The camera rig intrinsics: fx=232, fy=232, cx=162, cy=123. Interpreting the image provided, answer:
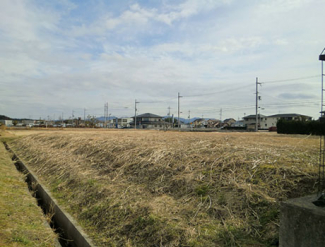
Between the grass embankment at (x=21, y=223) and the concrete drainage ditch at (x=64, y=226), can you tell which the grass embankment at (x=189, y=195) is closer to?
Answer: the concrete drainage ditch at (x=64, y=226)

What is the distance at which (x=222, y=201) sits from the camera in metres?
3.48

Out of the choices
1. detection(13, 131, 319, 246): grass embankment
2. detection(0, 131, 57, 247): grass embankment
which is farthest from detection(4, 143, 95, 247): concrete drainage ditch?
detection(0, 131, 57, 247): grass embankment

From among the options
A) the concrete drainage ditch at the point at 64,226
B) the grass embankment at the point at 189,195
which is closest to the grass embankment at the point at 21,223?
the concrete drainage ditch at the point at 64,226

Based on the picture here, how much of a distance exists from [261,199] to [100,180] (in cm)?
361

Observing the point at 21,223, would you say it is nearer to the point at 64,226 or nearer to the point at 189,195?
the point at 64,226

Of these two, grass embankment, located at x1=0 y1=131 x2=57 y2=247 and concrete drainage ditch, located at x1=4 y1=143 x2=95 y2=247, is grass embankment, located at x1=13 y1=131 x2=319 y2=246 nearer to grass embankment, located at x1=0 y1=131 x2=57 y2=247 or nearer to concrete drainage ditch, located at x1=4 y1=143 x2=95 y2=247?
concrete drainage ditch, located at x1=4 y1=143 x2=95 y2=247

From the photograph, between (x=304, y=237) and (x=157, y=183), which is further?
(x=157, y=183)

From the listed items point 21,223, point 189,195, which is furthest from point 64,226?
point 189,195

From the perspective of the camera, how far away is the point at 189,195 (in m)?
3.88

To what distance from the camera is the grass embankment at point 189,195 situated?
2.93m

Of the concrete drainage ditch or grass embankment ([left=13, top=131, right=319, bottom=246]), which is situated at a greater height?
grass embankment ([left=13, top=131, right=319, bottom=246])

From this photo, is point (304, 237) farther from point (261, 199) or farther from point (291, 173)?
point (291, 173)

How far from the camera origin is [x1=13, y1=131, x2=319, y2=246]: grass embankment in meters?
2.93

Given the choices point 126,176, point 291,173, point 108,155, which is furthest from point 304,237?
point 108,155
